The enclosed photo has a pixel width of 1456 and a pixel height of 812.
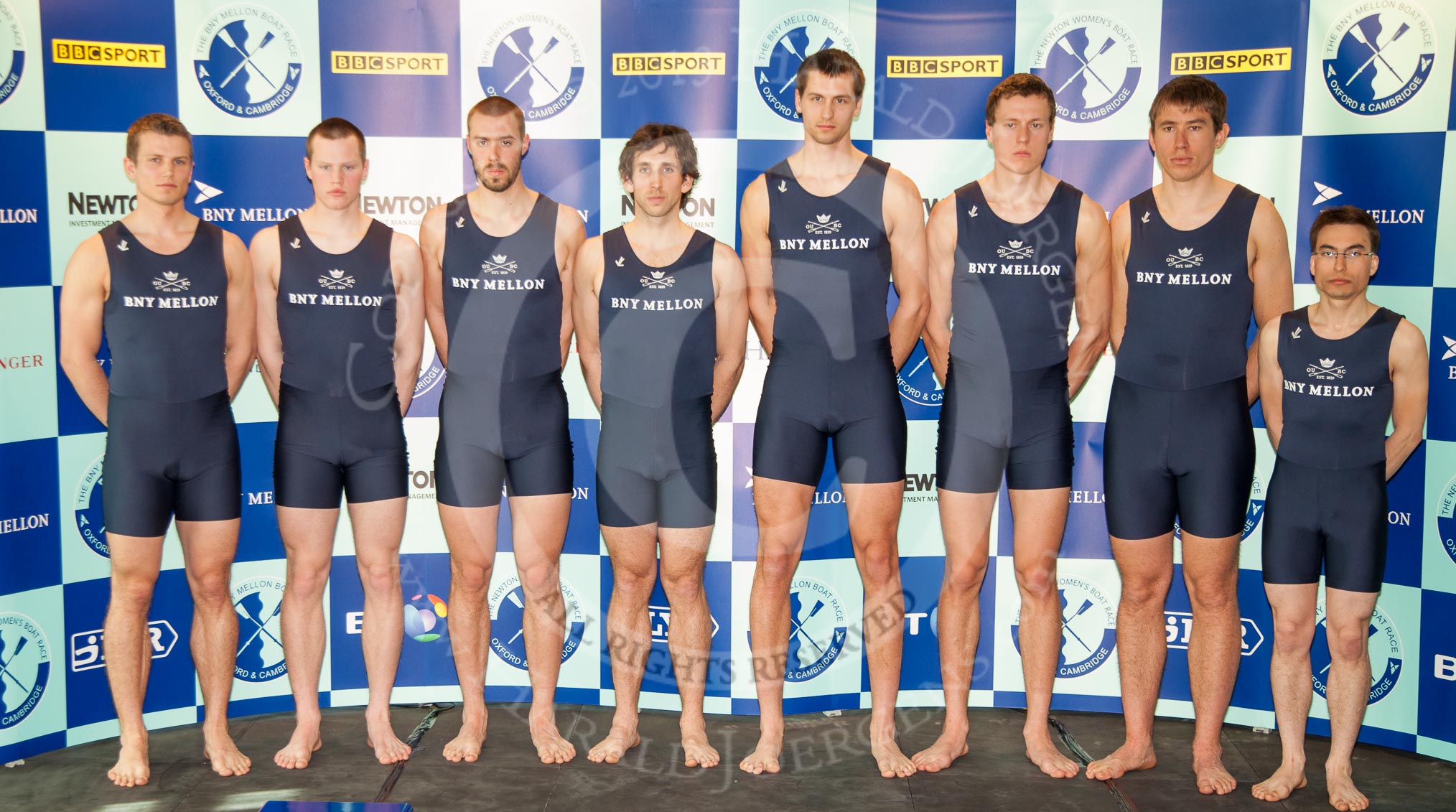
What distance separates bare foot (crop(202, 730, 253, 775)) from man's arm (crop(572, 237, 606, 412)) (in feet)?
5.56

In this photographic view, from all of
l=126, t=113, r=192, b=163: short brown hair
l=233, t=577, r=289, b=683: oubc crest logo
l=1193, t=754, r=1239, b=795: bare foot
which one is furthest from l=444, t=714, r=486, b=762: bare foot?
l=1193, t=754, r=1239, b=795: bare foot

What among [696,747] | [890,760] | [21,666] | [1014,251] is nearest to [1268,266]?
[1014,251]

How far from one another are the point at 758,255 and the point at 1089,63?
1.48 metres

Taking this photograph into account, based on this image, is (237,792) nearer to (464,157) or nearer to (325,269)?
(325,269)

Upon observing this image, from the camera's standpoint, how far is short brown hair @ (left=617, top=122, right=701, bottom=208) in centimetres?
392

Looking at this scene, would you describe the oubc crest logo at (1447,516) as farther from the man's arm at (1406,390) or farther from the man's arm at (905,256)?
the man's arm at (905,256)

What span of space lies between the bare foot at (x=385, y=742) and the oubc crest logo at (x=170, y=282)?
5.17ft

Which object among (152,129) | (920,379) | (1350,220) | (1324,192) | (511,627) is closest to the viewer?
(1350,220)

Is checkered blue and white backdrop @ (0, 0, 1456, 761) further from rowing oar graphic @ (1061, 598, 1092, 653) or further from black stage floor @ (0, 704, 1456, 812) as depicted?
black stage floor @ (0, 704, 1456, 812)

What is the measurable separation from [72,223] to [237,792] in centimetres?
206

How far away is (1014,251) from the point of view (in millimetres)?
3961

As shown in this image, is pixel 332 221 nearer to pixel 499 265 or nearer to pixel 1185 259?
pixel 499 265

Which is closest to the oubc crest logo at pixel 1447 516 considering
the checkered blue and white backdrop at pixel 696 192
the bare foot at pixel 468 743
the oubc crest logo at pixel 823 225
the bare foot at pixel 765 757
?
the checkered blue and white backdrop at pixel 696 192

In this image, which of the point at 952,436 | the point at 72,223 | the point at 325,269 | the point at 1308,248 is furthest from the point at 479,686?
the point at 1308,248
